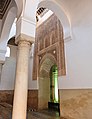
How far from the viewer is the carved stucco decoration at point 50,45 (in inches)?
277

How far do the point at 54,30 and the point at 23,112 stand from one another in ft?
18.8

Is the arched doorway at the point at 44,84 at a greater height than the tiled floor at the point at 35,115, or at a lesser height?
greater

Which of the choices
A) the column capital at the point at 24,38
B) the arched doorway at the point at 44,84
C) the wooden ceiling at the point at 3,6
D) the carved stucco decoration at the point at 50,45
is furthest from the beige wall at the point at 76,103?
the wooden ceiling at the point at 3,6

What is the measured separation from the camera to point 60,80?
6.56 meters

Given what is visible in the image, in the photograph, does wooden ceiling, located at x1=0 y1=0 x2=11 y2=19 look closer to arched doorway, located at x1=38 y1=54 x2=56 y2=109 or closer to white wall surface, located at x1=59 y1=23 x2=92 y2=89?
white wall surface, located at x1=59 y1=23 x2=92 y2=89

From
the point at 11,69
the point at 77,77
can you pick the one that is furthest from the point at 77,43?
the point at 11,69

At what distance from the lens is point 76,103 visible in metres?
5.43

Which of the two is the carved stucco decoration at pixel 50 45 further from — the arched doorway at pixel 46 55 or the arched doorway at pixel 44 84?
the arched doorway at pixel 44 84

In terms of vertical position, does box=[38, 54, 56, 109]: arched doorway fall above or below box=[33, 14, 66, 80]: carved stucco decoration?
below

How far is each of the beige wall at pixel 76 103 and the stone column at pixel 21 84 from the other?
8.37 ft

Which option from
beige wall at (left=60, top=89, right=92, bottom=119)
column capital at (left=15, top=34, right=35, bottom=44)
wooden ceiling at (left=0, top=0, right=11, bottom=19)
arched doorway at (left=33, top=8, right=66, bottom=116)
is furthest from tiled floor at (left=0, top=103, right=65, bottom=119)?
wooden ceiling at (left=0, top=0, right=11, bottom=19)

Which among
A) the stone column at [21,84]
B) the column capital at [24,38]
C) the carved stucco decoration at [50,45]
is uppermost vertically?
the carved stucco decoration at [50,45]

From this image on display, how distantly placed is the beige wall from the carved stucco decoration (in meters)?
1.10

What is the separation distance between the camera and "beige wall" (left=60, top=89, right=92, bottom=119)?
492 centimetres
